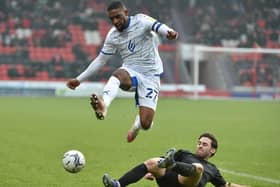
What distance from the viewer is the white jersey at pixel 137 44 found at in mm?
9398

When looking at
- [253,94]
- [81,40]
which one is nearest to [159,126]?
[253,94]

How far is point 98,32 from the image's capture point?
4075cm

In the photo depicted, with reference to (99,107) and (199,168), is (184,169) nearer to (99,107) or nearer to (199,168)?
(199,168)

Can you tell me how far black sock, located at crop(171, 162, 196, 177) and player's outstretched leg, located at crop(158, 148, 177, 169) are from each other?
0.19ft

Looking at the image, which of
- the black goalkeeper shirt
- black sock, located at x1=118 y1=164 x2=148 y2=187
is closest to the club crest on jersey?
the black goalkeeper shirt

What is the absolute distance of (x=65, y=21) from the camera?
40.3 metres

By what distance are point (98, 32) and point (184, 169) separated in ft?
113

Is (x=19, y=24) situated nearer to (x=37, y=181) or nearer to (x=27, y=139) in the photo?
(x=27, y=139)

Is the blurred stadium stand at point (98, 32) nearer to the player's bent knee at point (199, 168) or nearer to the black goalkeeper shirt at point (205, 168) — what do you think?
the black goalkeeper shirt at point (205, 168)

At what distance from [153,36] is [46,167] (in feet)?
8.64

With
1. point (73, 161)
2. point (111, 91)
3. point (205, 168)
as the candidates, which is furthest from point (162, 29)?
point (205, 168)

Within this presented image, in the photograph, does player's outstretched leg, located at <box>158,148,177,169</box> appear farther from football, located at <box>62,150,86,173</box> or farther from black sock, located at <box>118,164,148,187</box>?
football, located at <box>62,150,86,173</box>

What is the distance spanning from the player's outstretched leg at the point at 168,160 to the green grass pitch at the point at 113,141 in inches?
80.8

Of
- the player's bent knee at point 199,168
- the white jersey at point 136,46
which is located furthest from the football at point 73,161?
the white jersey at point 136,46
